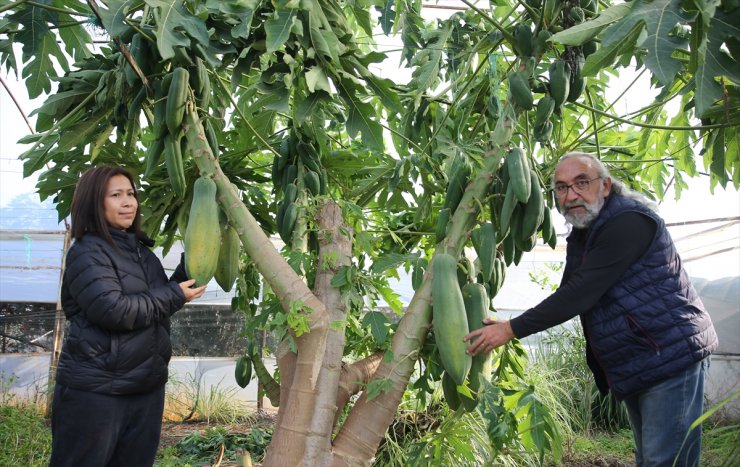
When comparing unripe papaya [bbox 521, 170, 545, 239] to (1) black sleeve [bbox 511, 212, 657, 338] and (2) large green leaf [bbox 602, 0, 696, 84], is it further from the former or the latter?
(2) large green leaf [bbox 602, 0, 696, 84]

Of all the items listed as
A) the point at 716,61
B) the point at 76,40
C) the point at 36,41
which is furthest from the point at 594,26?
the point at 76,40

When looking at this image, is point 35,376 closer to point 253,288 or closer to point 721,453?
point 253,288

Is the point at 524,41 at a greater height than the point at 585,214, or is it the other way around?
the point at 524,41

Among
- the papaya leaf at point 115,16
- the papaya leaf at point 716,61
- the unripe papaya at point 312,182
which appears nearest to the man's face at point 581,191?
the papaya leaf at point 716,61

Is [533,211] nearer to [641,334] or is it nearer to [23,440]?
[641,334]

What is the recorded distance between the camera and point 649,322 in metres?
2.05

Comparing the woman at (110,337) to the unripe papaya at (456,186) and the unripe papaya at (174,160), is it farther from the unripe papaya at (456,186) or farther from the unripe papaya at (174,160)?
the unripe papaya at (456,186)

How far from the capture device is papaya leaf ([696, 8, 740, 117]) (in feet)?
4.90

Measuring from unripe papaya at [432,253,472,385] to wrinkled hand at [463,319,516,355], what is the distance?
0.12ft

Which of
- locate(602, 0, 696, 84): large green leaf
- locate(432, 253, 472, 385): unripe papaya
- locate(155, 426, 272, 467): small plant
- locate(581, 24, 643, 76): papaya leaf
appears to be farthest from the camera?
locate(155, 426, 272, 467): small plant

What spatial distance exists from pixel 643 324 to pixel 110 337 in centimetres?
165

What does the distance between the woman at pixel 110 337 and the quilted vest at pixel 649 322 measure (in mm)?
1311

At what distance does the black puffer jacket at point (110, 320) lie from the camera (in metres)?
2.14

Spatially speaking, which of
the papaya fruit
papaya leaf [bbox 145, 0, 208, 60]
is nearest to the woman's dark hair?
papaya leaf [bbox 145, 0, 208, 60]
